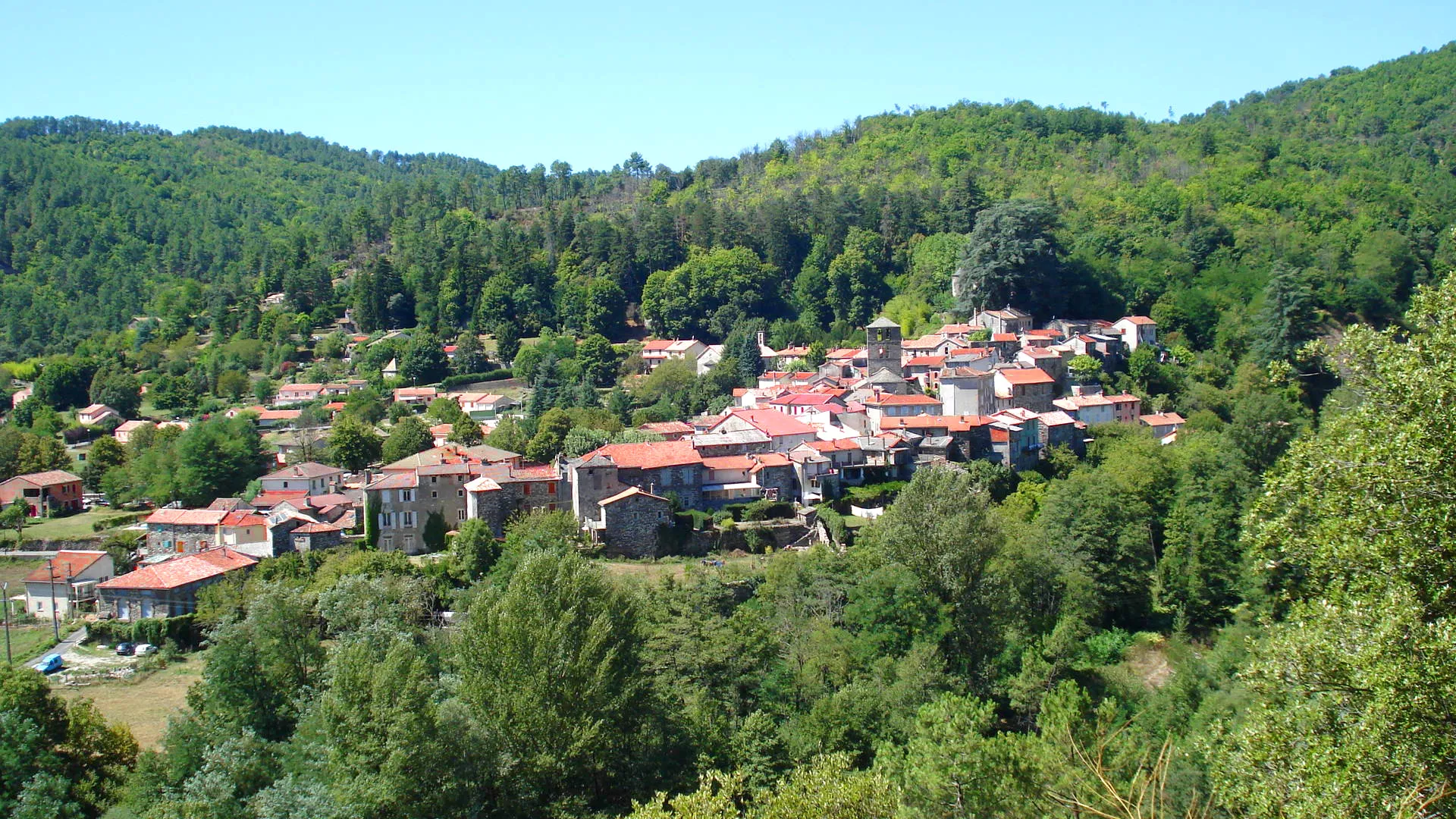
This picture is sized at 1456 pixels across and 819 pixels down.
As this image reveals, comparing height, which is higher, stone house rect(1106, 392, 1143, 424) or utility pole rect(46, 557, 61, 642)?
stone house rect(1106, 392, 1143, 424)

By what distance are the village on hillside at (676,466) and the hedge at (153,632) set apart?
1.12 m

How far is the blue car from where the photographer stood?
980 inches

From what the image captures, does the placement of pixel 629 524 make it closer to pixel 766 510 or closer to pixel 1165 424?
pixel 766 510

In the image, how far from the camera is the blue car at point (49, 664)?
81.7ft

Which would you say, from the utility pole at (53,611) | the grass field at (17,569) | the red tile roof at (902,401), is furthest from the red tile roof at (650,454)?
the grass field at (17,569)

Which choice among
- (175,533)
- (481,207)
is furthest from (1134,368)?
(481,207)

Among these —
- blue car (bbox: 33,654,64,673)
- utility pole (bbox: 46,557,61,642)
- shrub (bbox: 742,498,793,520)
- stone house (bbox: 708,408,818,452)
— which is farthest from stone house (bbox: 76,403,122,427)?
shrub (bbox: 742,498,793,520)

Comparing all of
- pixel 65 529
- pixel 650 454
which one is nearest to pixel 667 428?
pixel 650 454

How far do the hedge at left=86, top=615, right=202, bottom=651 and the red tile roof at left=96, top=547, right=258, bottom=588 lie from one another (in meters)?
1.19

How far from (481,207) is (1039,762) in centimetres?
7443

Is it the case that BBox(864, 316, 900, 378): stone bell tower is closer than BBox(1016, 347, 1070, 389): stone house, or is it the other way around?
BBox(1016, 347, 1070, 389): stone house

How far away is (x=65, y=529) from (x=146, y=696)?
17205mm

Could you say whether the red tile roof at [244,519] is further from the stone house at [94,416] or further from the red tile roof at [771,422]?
the stone house at [94,416]

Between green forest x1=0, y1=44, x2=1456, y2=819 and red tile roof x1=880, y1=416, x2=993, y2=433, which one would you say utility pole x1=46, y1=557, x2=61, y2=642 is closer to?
green forest x1=0, y1=44, x2=1456, y2=819
